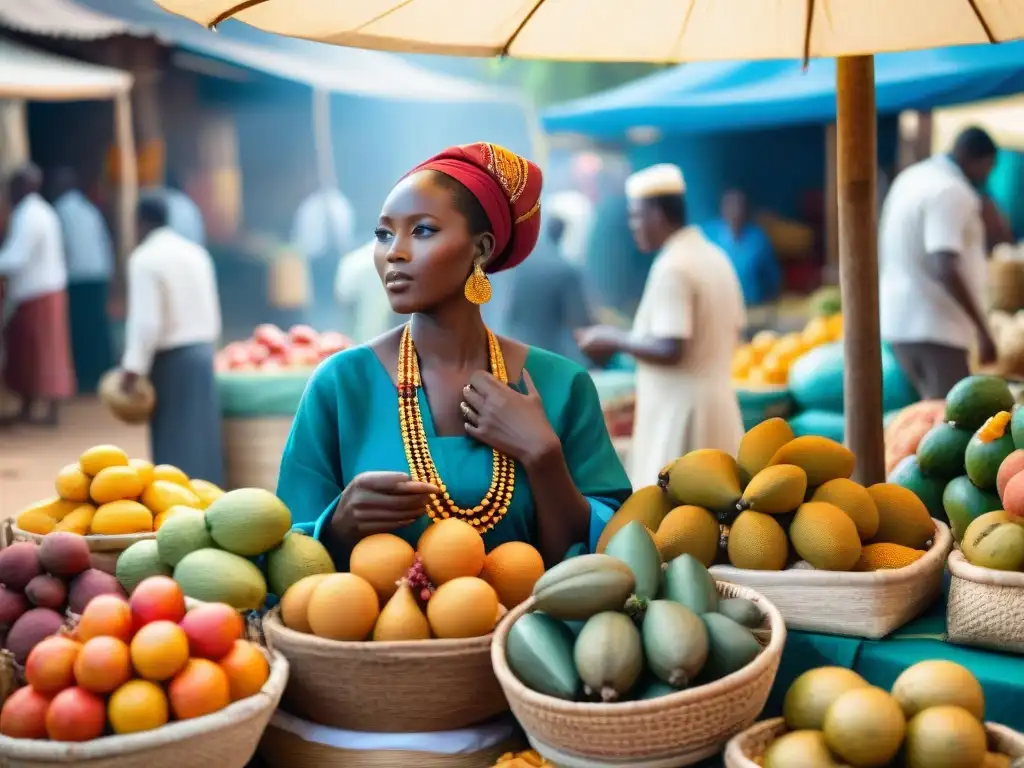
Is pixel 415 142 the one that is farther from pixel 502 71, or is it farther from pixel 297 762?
pixel 297 762

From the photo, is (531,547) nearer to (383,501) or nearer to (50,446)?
(383,501)

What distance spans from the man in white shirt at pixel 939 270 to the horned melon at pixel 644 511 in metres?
3.64

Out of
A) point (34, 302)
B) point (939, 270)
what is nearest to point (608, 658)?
point (939, 270)

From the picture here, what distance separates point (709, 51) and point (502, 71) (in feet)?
30.2

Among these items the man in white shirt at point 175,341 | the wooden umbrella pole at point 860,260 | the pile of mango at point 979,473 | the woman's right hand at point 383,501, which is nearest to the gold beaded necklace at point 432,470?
the woman's right hand at point 383,501

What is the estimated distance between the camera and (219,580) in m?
1.84

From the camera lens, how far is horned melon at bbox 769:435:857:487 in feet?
6.90

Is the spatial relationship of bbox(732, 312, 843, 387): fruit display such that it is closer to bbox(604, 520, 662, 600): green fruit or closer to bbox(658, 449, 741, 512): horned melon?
bbox(658, 449, 741, 512): horned melon

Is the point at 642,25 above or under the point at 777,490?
above

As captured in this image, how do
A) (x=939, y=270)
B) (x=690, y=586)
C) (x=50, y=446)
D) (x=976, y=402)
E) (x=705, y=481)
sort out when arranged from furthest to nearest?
(x=50, y=446) < (x=939, y=270) < (x=976, y=402) < (x=705, y=481) < (x=690, y=586)

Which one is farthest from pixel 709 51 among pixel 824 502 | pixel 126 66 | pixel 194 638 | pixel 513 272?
pixel 126 66

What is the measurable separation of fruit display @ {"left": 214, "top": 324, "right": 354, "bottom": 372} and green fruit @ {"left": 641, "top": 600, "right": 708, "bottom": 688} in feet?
16.0

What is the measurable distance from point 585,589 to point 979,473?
36.1 inches

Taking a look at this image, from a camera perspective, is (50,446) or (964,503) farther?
(50,446)
